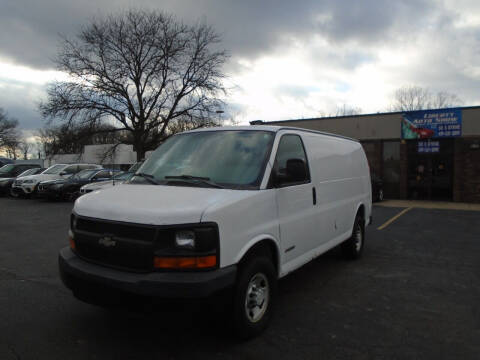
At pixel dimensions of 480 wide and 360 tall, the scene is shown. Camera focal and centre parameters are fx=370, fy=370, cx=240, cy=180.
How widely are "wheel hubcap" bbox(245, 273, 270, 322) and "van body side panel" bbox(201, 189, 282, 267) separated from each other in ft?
1.17

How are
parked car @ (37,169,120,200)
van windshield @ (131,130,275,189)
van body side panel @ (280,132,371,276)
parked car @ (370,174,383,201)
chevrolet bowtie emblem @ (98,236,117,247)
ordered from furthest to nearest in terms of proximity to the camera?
parked car @ (370,174,383,201)
parked car @ (37,169,120,200)
van body side panel @ (280,132,371,276)
van windshield @ (131,130,275,189)
chevrolet bowtie emblem @ (98,236,117,247)

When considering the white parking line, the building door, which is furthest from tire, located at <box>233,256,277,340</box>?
the building door

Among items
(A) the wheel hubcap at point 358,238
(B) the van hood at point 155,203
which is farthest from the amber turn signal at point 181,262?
(A) the wheel hubcap at point 358,238

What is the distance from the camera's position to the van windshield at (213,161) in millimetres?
3658

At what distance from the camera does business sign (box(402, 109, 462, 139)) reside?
18.2 meters

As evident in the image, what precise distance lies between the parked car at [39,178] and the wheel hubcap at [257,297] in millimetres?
15996

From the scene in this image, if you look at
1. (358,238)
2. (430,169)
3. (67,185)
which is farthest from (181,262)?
(430,169)

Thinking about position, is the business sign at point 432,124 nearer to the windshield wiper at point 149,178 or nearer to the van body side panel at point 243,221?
the van body side panel at point 243,221

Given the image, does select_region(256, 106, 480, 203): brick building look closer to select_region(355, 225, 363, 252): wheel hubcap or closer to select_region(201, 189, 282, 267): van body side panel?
select_region(355, 225, 363, 252): wheel hubcap

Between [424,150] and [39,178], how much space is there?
19.0 m

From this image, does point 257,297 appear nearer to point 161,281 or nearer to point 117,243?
point 161,281

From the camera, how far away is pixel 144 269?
9.83ft

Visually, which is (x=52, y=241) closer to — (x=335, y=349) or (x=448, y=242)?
(x=335, y=349)

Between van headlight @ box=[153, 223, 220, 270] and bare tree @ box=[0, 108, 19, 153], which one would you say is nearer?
van headlight @ box=[153, 223, 220, 270]
